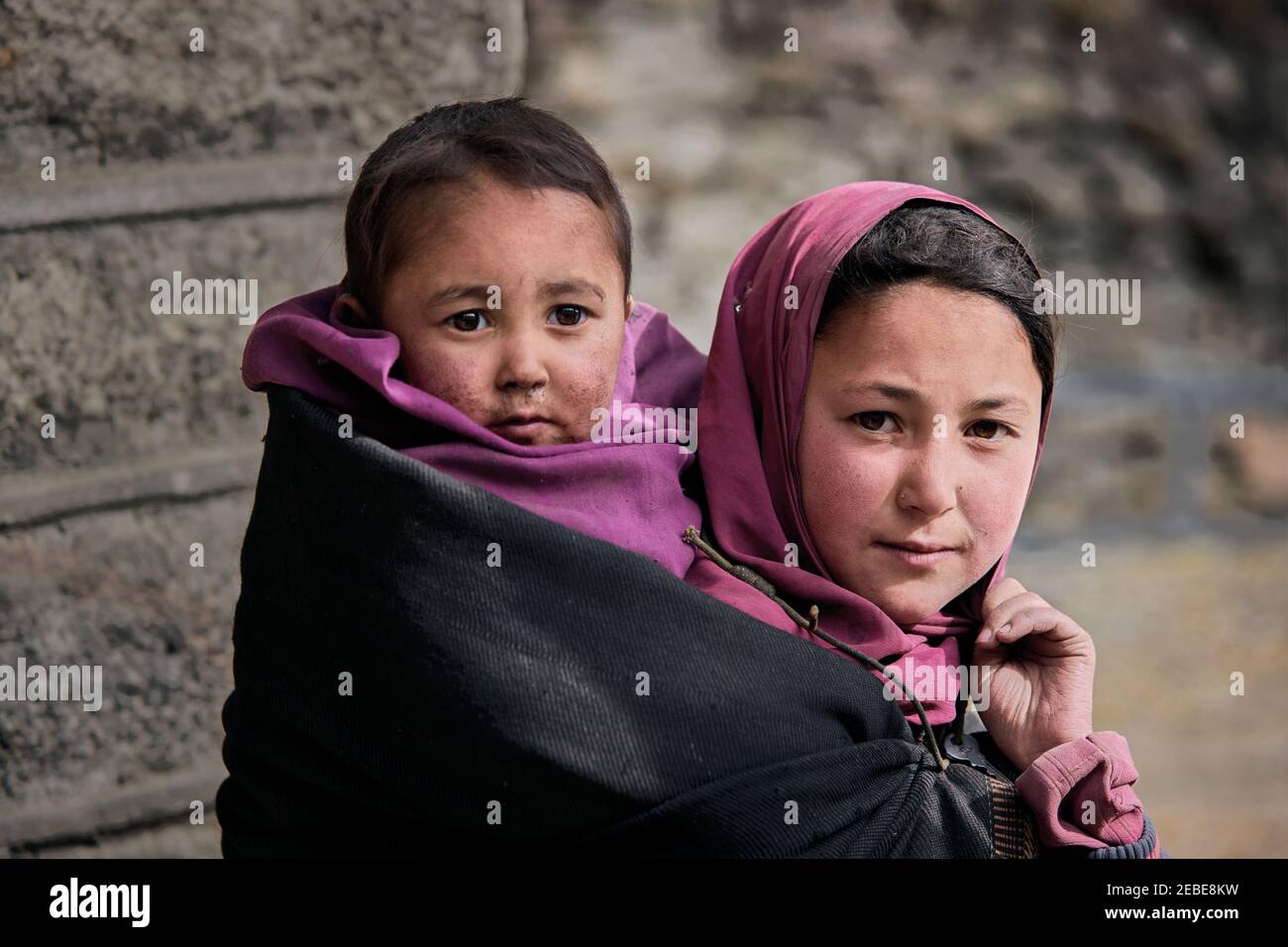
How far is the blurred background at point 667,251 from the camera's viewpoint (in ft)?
7.75

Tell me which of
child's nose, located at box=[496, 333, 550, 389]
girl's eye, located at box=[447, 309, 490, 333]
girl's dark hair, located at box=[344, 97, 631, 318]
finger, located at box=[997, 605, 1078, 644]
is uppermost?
girl's dark hair, located at box=[344, 97, 631, 318]

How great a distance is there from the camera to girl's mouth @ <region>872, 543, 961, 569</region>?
162 centimetres

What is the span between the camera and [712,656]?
1462 millimetres

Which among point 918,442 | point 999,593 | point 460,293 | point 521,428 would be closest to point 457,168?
point 460,293

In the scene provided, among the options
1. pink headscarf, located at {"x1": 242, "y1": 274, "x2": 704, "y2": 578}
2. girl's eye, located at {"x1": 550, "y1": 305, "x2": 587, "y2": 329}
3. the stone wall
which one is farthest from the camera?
the stone wall

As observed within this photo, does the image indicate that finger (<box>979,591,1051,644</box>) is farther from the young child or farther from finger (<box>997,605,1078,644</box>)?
the young child

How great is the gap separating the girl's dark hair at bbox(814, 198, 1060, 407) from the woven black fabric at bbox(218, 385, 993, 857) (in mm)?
450

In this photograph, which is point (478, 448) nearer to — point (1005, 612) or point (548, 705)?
point (548, 705)

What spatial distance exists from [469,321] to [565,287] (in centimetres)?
12

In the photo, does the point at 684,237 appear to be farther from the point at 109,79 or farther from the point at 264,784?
the point at 264,784

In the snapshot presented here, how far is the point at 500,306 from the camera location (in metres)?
1.63

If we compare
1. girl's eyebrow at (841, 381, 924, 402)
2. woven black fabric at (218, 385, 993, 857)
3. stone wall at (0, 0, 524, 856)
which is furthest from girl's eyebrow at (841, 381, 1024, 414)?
stone wall at (0, 0, 524, 856)
